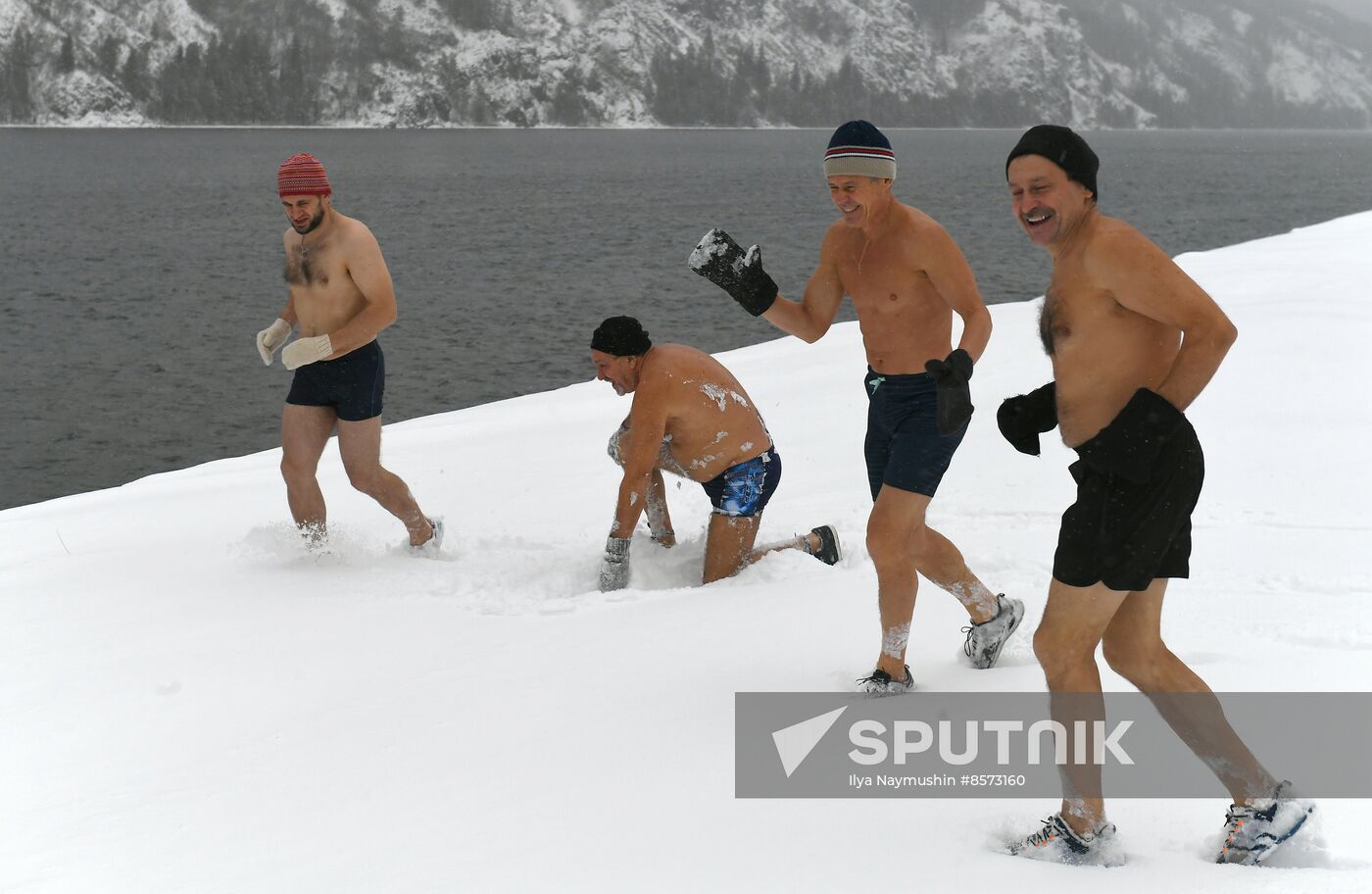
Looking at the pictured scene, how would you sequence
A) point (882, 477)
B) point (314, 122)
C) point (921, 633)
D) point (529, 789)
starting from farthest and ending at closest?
point (314, 122) < point (921, 633) < point (882, 477) < point (529, 789)

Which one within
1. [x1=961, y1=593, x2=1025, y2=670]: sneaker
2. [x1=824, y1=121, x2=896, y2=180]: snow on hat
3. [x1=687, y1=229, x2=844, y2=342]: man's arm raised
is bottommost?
[x1=961, y1=593, x2=1025, y2=670]: sneaker

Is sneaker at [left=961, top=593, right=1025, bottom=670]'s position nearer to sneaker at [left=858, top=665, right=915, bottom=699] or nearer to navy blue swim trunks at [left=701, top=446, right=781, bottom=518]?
sneaker at [left=858, top=665, right=915, bottom=699]

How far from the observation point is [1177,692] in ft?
9.51

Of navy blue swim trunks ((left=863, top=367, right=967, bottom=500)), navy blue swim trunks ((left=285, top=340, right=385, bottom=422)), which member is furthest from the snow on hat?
navy blue swim trunks ((left=285, top=340, right=385, bottom=422))

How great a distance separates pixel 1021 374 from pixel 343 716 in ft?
21.2

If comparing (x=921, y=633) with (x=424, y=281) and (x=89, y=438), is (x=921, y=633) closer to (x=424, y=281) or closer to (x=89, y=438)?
(x=89, y=438)

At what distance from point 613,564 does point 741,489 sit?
0.70 meters

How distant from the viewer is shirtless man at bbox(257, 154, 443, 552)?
5836 millimetres

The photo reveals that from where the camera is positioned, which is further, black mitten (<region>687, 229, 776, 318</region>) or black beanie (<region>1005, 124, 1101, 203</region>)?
black mitten (<region>687, 229, 776, 318</region>)

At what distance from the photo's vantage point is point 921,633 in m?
4.68

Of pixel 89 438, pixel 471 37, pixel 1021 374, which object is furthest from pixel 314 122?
pixel 1021 374

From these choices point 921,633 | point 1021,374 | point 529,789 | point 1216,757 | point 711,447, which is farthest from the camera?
point 1021,374

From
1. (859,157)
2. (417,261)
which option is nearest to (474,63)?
(417,261)

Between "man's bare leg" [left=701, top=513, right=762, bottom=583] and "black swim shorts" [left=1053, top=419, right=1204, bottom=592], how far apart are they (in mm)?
2889
